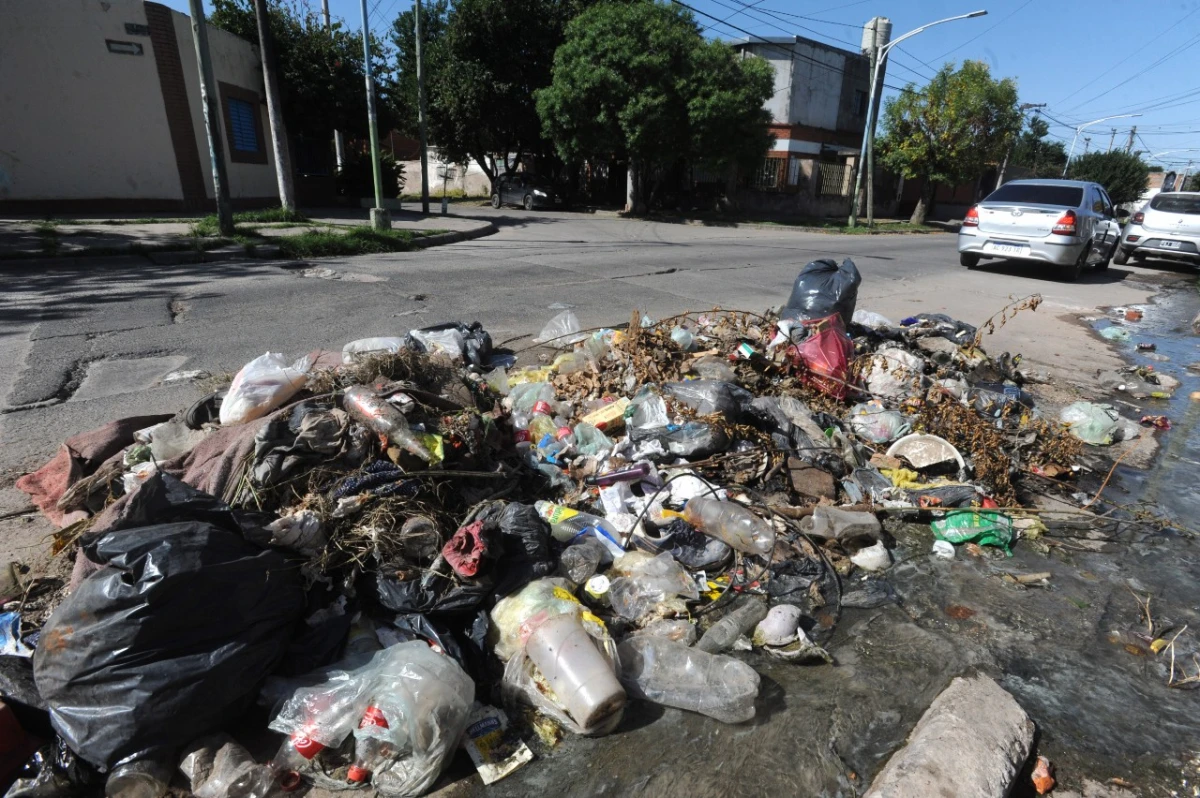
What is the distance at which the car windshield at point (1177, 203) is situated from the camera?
13.2 metres

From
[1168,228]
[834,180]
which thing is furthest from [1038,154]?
[1168,228]

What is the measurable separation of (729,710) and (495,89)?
23.3 m

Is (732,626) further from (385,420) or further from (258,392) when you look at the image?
(258,392)

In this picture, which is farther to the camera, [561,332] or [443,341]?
[561,332]

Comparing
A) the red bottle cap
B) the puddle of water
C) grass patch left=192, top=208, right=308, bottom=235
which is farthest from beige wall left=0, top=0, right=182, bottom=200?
the puddle of water

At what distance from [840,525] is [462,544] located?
1.73 metres

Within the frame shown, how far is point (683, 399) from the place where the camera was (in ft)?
12.1

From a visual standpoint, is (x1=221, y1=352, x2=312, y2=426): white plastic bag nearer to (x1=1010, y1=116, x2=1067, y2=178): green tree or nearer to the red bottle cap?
the red bottle cap

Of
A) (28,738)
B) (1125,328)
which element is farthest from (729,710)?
(1125,328)

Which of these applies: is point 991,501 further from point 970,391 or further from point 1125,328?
point 1125,328

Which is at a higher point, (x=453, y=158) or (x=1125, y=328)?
(x=453, y=158)

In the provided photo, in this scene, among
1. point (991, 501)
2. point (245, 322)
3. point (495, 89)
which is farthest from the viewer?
point (495, 89)

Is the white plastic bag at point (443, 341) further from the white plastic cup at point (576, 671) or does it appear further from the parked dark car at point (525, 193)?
the parked dark car at point (525, 193)

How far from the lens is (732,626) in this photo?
2.47 m
